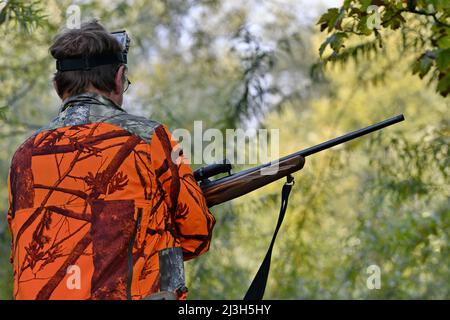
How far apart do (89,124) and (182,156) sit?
0.36 meters

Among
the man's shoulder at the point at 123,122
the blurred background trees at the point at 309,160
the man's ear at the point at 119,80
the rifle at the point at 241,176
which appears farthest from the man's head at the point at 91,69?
the blurred background trees at the point at 309,160

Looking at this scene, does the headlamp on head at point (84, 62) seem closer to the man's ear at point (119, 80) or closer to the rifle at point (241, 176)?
the man's ear at point (119, 80)

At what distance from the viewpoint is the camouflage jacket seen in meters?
2.97

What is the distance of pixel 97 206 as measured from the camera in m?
3.00

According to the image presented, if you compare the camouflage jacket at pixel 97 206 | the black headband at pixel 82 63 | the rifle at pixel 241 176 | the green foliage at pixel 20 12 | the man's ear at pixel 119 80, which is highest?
the green foliage at pixel 20 12

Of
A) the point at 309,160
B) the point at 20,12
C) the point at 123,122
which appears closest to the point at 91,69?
the point at 123,122

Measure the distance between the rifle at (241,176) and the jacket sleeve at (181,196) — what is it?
0.26 meters

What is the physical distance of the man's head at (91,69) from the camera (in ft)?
10.6

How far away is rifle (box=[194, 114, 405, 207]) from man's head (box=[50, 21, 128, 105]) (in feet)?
1.63

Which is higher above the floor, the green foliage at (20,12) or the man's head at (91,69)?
the green foliage at (20,12)

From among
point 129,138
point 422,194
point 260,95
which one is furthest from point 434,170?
point 129,138

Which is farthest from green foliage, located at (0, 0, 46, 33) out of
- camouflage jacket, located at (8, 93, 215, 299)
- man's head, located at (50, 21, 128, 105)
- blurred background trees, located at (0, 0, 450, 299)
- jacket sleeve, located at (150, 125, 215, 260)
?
jacket sleeve, located at (150, 125, 215, 260)

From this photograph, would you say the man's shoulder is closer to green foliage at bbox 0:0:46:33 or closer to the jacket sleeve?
the jacket sleeve

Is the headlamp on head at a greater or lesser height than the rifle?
greater
